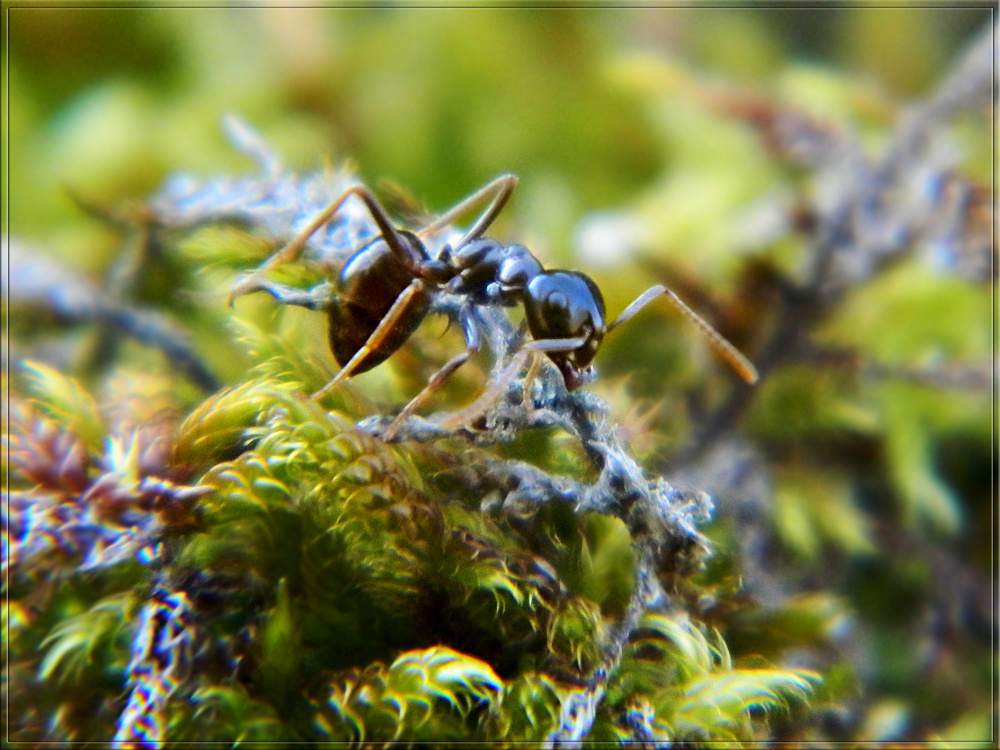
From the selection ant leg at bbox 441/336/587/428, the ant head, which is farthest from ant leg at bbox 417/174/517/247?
ant leg at bbox 441/336/587/428

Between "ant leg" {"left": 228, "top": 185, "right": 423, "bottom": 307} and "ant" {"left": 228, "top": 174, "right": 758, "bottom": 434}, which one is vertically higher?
"ant leg" {"left": 228, "top": 185, "right": 423, "bottom": 307}

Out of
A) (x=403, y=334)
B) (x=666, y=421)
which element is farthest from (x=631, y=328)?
(x=403, y=334)

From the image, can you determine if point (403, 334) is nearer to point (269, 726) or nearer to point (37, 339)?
point (269, 726)

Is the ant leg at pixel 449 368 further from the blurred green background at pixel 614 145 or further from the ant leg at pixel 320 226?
the blurred green background at pixel 614 145

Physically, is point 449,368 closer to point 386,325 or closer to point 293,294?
point 386,325

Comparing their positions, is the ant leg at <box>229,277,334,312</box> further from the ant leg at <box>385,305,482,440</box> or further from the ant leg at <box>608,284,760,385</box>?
the ant leg at <box>608,284,760,385</box>

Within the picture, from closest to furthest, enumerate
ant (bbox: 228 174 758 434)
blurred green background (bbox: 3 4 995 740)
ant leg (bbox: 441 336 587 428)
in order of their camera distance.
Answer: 1. ant leg (bbox: 441 336 587 428)
2. ant (bbox: 228 174 758 434)
3. blurred green background (bbox: 3 4 995 740)
